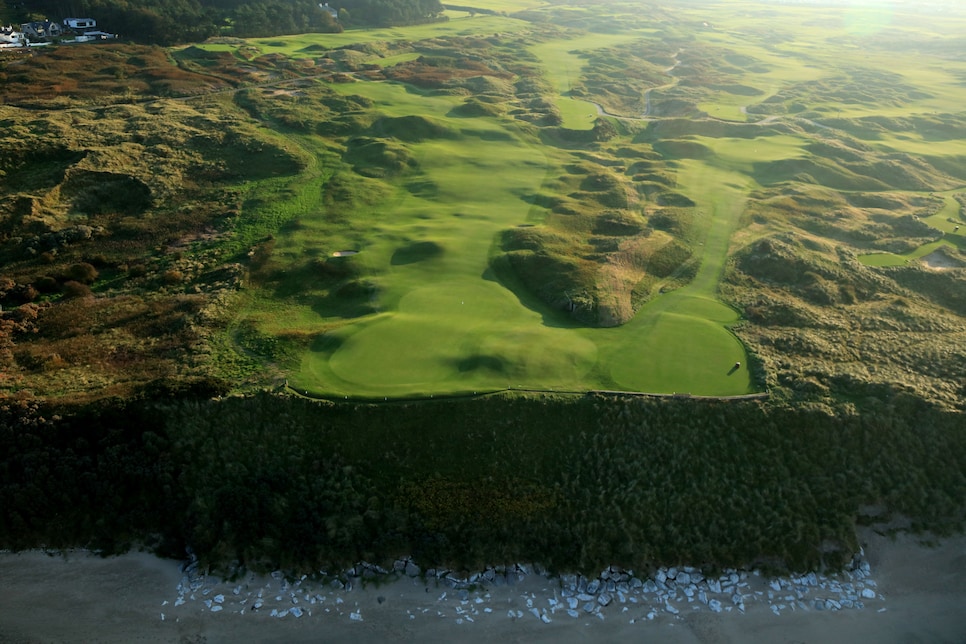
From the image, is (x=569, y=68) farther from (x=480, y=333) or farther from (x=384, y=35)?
(x=480, y=333)

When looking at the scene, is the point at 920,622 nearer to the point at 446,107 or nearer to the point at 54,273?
the point at 54,273

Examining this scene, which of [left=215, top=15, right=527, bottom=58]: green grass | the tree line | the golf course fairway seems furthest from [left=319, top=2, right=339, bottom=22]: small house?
the golf course fairway

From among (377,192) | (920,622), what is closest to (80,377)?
(377,192)

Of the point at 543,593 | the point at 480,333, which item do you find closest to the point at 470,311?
the point at 480,333

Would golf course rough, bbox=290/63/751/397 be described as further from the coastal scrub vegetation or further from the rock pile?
the rock pile

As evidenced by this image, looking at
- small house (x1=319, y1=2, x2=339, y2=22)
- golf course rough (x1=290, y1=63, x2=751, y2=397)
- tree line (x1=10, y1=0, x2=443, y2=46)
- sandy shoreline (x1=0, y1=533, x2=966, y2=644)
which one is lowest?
sandy shoreline (x1=0, y1=533, x2=966, y2=644)

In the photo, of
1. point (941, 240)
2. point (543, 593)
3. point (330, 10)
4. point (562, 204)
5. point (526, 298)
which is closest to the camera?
point (543, 593)

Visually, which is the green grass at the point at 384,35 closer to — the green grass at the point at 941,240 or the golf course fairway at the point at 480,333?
the golf course fairway at the point at 480,333

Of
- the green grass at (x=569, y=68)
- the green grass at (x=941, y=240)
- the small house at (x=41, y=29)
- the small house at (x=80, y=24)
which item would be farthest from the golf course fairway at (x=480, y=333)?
the small house at (x=80, y=24)
